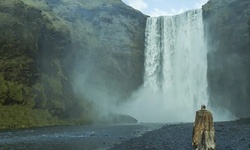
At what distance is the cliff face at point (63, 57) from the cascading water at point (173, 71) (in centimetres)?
534

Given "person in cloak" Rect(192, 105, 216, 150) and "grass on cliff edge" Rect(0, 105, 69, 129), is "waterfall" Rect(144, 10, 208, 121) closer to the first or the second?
"grass on cliff edge" Rect(0, 105, 69, 129)

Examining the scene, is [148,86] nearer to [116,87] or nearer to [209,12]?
[116,87]

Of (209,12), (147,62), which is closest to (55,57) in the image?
(147,62)

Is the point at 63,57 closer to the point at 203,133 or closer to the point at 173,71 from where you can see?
the point at 173,71

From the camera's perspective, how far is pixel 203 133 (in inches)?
757

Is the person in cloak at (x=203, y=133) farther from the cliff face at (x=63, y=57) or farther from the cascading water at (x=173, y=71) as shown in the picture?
the cascading water at (x=173, y=71)

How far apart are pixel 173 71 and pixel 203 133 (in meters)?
89.0

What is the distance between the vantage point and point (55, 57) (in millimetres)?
99938

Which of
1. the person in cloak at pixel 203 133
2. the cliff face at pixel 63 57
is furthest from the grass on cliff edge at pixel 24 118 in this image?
the person in cloak at pixel 203 133

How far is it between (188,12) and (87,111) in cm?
4674

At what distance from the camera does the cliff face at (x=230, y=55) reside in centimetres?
8369

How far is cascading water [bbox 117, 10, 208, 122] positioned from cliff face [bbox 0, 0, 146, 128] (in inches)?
210

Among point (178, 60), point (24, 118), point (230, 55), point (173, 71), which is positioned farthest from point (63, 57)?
point (230, 55)

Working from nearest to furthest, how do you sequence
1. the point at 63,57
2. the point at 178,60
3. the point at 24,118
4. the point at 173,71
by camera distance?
1. the point at 24,118
2. the point at 63,57
3. the point at 178,60
4. the point at 173,71
